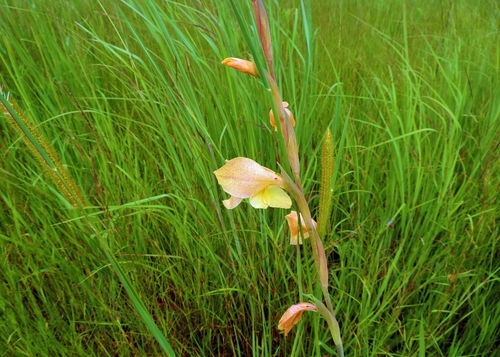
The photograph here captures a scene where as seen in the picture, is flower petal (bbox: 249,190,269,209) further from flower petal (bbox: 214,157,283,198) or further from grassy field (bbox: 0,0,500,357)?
grassy field (bbox: 0,0,500,357)

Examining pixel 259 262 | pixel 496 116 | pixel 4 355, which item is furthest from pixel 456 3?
pixel 4 355

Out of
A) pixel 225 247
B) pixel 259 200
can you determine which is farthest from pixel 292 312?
pixel 225 247

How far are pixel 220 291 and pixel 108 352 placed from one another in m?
0.25

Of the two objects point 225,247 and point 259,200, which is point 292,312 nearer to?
point 259,200

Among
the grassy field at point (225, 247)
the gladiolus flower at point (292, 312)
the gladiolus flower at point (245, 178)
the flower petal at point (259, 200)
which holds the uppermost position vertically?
the gladiolus flower at point (245, 178)

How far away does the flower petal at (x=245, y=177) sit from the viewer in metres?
0.54

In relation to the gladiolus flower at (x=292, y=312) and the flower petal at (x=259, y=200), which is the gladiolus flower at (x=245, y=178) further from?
the gladiolus flower at (x=292, y=312)

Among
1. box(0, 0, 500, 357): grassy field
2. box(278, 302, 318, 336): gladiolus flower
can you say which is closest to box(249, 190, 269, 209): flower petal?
box(278, 302, 318, 336): gladiolus flower

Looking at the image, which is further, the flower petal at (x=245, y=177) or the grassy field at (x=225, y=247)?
the grassy field at (x=225, y=247)

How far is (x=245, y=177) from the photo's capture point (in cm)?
55

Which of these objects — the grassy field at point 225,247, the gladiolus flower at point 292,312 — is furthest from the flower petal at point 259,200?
the grassy field at point 225,247

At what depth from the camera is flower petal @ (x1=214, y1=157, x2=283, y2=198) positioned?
540 millimetres

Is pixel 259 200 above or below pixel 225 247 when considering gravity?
above

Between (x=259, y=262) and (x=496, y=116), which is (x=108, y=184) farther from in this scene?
(x=496, y=116)
